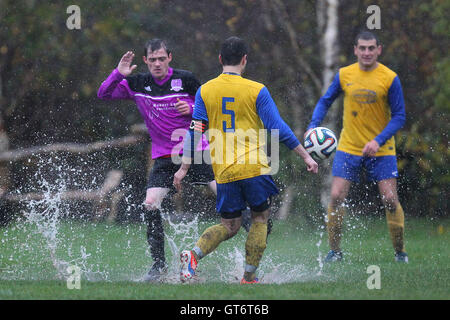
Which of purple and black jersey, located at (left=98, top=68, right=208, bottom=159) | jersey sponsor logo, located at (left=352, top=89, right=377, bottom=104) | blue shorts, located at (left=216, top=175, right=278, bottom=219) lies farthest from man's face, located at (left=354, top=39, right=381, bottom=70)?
blue shorts, located at (left=216, top=175, right=278, bottom=219)

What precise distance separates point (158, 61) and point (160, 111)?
44 cm

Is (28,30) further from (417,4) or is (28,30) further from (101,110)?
(417,4)

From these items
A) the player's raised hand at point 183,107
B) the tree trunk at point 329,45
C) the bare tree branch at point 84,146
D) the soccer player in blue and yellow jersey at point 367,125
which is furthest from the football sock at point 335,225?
the bare tree branch at point 84,146

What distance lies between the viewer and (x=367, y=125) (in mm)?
7738

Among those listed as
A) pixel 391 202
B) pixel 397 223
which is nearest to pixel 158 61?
pixel 391 202

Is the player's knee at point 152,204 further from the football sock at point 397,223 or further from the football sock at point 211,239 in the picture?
the football sock at point 397,223

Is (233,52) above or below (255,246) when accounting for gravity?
above

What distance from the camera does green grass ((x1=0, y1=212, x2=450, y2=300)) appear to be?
5770 millimetres

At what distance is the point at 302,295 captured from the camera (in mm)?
5648

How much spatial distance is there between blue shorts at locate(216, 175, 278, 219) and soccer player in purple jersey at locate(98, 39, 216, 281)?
917mm

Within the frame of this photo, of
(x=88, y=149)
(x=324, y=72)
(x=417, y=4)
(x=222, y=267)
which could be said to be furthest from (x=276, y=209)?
(x=222, y=267)

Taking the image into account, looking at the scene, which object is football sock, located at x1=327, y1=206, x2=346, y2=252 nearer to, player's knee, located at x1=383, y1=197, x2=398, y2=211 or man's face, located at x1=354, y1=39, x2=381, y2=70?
player's knee, located at x1=383, y1=197, x2=398, y2=211

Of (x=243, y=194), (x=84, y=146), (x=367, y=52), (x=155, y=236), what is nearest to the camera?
(x=243, y=194)

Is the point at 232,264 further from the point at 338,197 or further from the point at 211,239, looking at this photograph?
the point at 211,239
